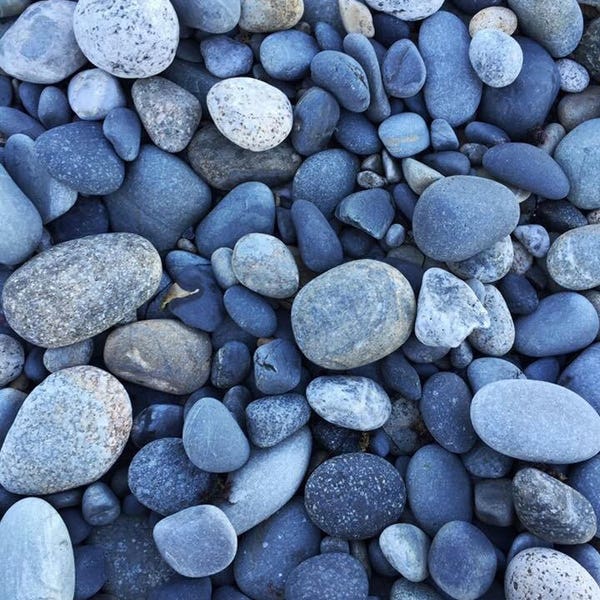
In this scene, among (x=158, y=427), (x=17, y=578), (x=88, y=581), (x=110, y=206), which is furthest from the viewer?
(x=110, y=206)

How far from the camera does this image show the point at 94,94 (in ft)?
5.42

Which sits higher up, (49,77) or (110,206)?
(49,77)

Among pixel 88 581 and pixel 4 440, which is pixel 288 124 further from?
pixel 88 581

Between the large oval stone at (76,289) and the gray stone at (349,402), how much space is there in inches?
20.8

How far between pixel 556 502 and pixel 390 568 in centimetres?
43

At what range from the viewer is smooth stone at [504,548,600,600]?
4.46ft

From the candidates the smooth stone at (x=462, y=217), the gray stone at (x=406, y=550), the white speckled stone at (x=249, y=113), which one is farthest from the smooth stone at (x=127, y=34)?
the gray stone at (x=406, y=550)

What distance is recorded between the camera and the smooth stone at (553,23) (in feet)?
5.77

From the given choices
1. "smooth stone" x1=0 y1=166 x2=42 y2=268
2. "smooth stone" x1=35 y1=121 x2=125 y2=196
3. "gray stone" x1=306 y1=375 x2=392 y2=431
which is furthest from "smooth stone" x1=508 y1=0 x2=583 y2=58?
"smooth stone" x1=0 y1=166 x2=42 y2=268

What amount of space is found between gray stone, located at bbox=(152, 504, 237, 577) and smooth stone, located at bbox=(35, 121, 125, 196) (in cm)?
87

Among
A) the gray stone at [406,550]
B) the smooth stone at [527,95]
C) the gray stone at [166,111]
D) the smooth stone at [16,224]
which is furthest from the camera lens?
the smooth stone at [527,95]

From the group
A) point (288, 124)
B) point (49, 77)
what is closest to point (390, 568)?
point (288, 124)

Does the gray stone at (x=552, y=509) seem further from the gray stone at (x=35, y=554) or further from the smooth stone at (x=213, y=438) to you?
the gray stone at (x=35, y=554)

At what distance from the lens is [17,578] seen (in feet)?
4.53
